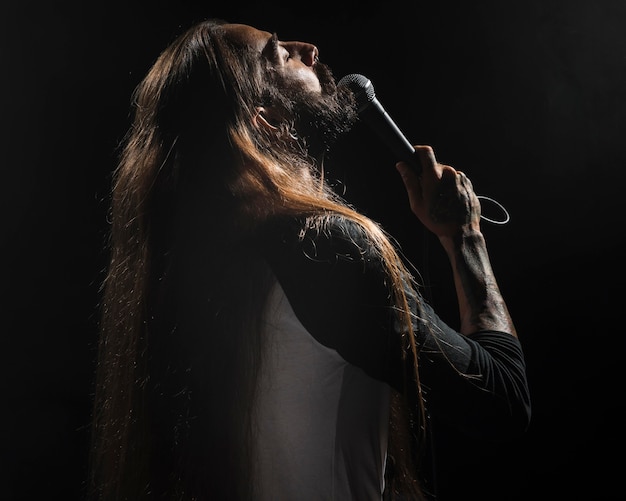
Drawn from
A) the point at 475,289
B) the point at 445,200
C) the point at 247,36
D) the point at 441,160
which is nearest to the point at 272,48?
the point at 247,36

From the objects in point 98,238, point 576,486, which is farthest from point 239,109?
point 576,486

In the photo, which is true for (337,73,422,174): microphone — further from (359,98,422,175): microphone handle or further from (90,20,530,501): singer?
(90,20,530,501): singer

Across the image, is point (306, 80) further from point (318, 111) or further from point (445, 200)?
point (445, 200)

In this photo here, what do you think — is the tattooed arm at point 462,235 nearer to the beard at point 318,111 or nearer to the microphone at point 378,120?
the microphone at point 378,120

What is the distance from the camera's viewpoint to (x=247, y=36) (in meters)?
0.96

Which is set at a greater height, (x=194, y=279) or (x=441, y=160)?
(x=441, y=160)

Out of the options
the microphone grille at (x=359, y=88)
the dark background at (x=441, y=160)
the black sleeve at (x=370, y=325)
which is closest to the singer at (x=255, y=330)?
the black sleeve at (x=370, y=325)

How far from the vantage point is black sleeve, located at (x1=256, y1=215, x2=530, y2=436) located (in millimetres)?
677

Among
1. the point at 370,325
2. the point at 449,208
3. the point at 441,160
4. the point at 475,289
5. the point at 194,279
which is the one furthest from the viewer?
the point at 441,160

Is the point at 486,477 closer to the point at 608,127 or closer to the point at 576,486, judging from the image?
the point at 576,486

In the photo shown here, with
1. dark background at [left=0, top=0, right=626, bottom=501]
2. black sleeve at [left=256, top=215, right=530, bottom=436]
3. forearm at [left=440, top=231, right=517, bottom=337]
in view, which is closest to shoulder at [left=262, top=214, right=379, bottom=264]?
black sleeve at [left=256, top=215, right=530, bottom=436]

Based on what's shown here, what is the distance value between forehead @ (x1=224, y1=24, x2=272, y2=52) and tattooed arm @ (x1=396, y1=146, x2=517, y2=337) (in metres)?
0.31

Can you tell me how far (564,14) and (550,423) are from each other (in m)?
0.93

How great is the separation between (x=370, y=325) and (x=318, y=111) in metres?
0.42
